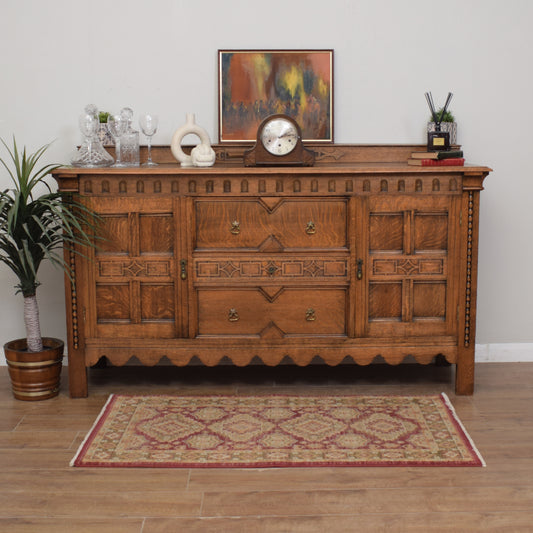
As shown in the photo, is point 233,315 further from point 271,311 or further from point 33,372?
point 33,372

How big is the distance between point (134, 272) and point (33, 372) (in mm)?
635

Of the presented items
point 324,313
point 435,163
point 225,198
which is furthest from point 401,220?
point 225,198

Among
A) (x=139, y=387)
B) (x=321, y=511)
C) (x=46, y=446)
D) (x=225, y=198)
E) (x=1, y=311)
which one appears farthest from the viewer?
(x=1, y=311)

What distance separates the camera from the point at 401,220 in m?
3.41

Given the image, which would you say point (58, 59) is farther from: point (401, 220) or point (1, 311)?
point (401, 220)

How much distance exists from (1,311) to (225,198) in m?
1.43

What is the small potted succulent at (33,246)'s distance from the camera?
332 cm

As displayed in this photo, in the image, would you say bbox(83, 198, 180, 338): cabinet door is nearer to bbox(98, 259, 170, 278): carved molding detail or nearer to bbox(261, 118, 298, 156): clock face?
bbox(98, 259, 170, 278): carved molding detail

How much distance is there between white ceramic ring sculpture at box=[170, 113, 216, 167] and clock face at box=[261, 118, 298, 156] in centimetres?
25

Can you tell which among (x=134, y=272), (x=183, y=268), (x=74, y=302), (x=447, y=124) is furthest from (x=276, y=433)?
(x=447, y=124)

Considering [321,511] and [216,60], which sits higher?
[216,60]

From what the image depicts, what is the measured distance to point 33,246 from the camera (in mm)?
3432

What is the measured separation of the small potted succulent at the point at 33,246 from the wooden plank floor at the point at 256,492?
16 centimetres

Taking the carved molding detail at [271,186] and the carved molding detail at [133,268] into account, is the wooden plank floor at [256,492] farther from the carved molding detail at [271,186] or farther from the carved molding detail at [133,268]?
the carved molding detail at [271,186]
